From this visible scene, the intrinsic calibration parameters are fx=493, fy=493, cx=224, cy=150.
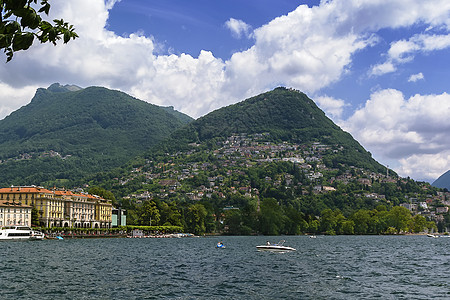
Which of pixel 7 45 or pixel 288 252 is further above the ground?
pixel 7 45

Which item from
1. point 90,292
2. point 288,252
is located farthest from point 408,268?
point 90,292

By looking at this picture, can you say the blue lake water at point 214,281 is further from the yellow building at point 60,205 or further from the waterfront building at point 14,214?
the yellow building at point 60,205

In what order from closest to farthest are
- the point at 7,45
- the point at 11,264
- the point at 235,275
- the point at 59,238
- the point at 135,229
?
the point at 7,45, the point at 235,275, the point at 11,264, the point at 59,238, the point at 135,229

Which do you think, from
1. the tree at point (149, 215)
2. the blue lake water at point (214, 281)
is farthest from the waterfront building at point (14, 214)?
the blue lake water at point (214, 281)

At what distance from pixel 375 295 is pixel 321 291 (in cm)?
432

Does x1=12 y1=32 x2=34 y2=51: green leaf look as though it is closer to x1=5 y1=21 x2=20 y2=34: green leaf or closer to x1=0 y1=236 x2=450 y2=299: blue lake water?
x1=5 y1=21 x2=20 y2=34: green leaf

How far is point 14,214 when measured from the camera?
157 metres

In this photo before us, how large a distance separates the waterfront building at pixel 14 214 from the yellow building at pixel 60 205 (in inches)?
323

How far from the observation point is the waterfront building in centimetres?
15438

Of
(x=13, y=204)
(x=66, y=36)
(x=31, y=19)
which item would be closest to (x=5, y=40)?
(x=31, y=19)

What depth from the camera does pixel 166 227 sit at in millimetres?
188750

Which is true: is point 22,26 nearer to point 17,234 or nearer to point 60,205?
point 17,234

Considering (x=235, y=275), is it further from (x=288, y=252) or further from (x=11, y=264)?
(x=288, y=252)

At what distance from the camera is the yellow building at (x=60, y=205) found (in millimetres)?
170375
